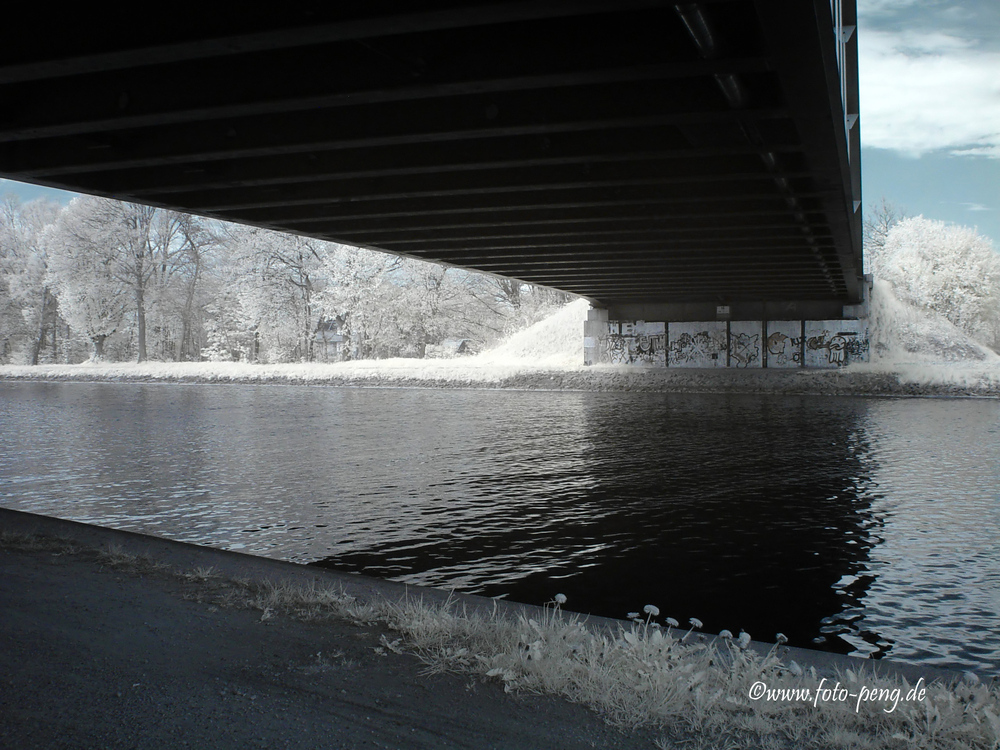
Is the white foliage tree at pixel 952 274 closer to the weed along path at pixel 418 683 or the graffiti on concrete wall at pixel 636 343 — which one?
the graffiti on concrete wall at pixel 636 343

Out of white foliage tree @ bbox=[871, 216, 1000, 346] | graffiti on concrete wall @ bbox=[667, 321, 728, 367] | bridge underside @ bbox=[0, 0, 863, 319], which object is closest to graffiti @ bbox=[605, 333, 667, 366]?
graffiti on concrete wall @ bbox=[667, 321, 728, 367]

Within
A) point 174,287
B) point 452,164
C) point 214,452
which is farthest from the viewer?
point 174,287

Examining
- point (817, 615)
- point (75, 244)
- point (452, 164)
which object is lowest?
point (817, 615)

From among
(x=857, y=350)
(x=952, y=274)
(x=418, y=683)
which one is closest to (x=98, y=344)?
(x=857, y=350)

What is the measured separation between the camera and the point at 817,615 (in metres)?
6.61

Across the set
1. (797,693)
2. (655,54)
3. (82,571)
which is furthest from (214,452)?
(797,693)

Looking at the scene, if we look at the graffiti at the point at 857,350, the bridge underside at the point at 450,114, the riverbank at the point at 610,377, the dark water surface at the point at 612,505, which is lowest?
the dark water surface at the point at 612,505

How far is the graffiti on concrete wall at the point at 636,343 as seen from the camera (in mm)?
45344

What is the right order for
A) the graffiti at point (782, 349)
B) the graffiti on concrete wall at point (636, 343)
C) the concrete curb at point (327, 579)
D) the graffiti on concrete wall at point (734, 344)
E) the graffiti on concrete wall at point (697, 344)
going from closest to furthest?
the concrete curb at point (327, 579)
the graffiti on concrete wall at point (734, 344)
the graffiti at point (782, 349)
the graffiti on concrete wall at point (697, 344)
the graffiti on concrete wall at point (636, 343)

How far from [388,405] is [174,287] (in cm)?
4372

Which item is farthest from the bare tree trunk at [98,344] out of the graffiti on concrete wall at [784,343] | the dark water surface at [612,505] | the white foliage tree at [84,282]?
the graffiti on concrete wall at [784,343]

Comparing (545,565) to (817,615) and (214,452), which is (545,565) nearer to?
(817,615)

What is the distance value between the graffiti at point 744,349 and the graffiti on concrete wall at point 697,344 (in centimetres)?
42

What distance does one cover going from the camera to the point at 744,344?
44188 millimetres
